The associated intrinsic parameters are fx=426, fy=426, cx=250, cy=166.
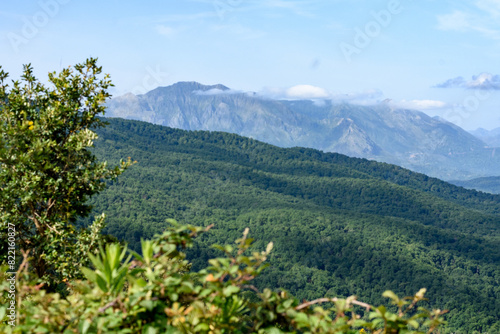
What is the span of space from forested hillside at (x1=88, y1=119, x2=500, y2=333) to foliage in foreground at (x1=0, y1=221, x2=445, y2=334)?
301ft

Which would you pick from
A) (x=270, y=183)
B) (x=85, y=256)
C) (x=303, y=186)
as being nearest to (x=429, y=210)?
(x=303, y=186)

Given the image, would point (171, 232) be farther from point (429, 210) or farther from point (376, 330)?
point (429, 210)

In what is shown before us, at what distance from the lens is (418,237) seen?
131 metres

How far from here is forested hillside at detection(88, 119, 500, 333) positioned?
335 feet

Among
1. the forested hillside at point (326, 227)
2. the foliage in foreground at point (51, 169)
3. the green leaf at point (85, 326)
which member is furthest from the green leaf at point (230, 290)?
the forested hillside at point (326, 227)

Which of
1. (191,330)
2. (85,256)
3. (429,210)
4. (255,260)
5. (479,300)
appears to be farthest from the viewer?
(429,210)

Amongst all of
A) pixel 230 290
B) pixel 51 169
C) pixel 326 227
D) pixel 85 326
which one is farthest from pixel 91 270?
pixel 326 227

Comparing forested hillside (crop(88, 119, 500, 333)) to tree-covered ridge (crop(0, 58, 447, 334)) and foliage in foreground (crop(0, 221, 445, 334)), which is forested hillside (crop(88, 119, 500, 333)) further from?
foliage in foreground (crop(0, 221, 445, 334))

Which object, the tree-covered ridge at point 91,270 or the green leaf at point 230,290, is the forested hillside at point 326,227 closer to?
the tree-covered ridge at point 91,270

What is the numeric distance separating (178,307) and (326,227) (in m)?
133

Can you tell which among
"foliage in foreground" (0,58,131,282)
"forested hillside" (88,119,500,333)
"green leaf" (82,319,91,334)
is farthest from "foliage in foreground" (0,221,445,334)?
"forested hillside" (88,119,500,333)

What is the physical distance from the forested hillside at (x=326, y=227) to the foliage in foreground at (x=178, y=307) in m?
91.7

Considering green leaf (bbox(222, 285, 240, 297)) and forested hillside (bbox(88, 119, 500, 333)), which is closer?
green leaf (bbox(222, 285, 240, 297))

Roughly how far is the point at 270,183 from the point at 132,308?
612ft
